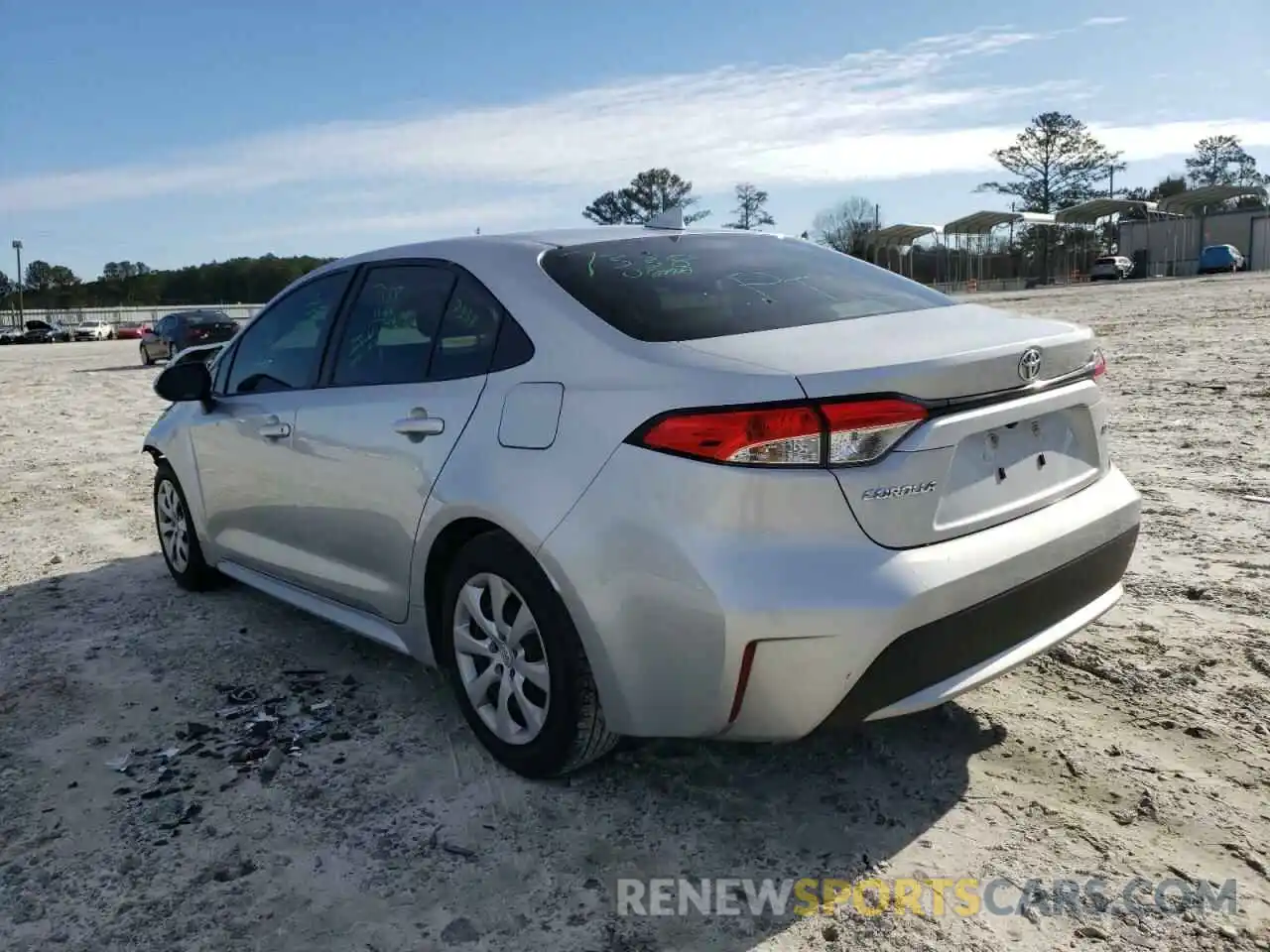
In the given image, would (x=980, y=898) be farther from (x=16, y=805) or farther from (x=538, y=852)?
(x=16, y=805)

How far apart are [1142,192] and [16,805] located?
93.6 meters

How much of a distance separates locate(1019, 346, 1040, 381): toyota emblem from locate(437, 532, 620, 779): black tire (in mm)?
1348

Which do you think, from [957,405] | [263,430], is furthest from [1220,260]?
[957,405]

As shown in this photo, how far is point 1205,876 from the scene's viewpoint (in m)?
2.50

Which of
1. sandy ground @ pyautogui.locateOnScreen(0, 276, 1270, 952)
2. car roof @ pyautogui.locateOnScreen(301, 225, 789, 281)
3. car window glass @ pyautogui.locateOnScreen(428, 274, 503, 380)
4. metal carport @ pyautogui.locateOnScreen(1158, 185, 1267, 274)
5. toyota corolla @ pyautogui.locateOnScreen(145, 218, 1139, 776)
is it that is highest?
metal carport @ pyautogui.locateOnScreen(1158, 185, 1267, 274)

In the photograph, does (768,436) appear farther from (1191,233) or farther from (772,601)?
(1191,233)

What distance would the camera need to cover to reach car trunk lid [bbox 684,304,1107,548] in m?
2.48

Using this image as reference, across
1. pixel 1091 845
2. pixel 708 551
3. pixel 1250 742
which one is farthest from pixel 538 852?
pixel 1250 742

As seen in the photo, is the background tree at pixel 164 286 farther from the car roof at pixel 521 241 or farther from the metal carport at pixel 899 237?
the car roof at pixel 521 241

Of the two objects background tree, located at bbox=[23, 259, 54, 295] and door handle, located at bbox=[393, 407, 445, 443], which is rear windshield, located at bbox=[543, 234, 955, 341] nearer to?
door handle, located at bbox=[393, 407, 445, 443]

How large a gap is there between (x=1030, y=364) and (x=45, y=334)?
69752 millimetres

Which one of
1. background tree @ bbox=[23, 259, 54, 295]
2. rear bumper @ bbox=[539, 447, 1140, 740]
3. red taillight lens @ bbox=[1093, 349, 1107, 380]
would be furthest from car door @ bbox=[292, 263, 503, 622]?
background tree @ bbox=[23, 259, 54, 295]

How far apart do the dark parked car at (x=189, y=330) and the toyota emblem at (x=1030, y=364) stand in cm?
2364

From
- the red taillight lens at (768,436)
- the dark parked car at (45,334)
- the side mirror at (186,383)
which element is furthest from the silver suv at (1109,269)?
the dark parked car at (45,334)
